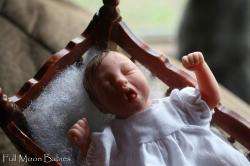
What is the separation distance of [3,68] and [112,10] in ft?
1.34

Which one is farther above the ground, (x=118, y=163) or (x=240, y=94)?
(x=118, y=163)

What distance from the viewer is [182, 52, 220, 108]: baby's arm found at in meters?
0.90

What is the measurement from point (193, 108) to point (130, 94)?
0.41 feet

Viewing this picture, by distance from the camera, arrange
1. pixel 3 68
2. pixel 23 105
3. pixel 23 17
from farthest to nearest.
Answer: pixel 23 17, pixel 3 68, pixel 23 105

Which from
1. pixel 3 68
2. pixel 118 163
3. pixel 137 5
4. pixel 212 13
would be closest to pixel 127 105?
pixel 118 163

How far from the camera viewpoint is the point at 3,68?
4.34ft

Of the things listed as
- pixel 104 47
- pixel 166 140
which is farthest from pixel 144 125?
pixel 104 47

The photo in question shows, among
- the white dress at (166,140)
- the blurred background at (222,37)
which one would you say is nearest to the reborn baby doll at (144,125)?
the white dress at (166,140)

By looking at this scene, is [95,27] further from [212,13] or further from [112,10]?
[212,13]

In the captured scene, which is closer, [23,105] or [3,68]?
[23,105]

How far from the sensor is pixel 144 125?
3.00 ft

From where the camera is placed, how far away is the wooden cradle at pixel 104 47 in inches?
34.0

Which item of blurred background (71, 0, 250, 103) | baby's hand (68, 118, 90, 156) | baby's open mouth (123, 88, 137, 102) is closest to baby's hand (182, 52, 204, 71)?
baby's open mouth (123, 88, 137, 102)

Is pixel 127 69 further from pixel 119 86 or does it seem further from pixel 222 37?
pixel 222 37
